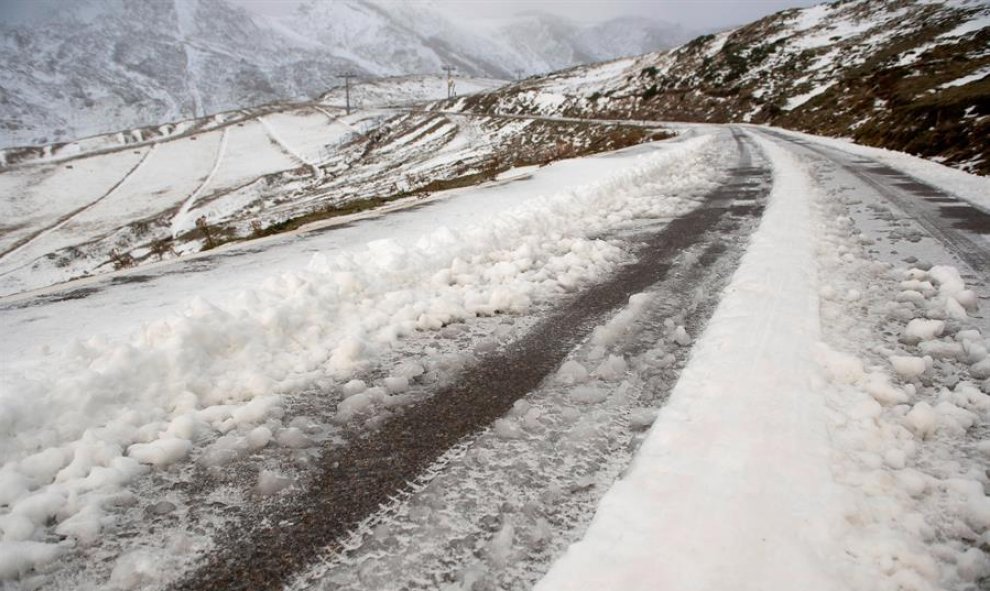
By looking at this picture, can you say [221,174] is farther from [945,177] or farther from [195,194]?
[945,177]

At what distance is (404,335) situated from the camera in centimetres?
305

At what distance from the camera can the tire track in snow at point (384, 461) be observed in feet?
4.73

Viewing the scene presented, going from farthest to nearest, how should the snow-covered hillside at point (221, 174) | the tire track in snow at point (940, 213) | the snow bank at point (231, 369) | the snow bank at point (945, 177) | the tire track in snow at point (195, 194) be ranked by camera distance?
the tire track in snow at point (195, 194) < the snow-covered hillside at point (221, 174) < the snow bank at point (945, 177) < the tire track in snow at point (940, 213) < the snow bank at point (231, 369)

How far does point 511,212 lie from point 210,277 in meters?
3.26

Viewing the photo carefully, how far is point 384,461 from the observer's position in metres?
1.88

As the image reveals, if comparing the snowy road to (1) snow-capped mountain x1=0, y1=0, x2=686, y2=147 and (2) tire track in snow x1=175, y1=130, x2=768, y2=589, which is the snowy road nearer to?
(2) tire track in snow x1=175, y1=130, x2=768, y2=589

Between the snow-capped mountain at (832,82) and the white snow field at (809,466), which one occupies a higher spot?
the snow-capped mountain at (832,82)

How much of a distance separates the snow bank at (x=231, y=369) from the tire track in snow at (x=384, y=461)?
187 millimetres

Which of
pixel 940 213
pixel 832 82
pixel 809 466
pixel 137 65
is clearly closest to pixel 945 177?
pixel 940 213

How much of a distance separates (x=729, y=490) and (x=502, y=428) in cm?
88

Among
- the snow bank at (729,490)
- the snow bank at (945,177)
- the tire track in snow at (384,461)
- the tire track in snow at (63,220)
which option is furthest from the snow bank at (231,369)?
the tire track in snow at (63,220)

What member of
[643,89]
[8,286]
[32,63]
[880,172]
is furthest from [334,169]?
[32,63]

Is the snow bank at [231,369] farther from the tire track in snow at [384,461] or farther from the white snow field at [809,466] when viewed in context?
the white snow field at [809,466]

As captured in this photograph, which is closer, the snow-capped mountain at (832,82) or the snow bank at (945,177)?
the snow bank at (945,177)
